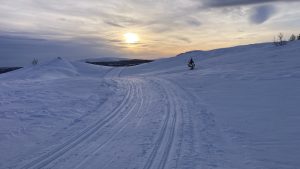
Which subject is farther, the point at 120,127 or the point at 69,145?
the point at 120,127

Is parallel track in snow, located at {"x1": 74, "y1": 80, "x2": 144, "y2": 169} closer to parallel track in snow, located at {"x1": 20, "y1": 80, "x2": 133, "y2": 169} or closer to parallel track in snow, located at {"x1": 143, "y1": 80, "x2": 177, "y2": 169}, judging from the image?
parallel track in snow, located at {"x1": 20, "y1": 80, "x2": 133, "y2": 169}

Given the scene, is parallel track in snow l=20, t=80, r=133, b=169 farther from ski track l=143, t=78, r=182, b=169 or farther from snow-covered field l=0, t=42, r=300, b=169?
ski track l=143, t=78, r=182, b=169

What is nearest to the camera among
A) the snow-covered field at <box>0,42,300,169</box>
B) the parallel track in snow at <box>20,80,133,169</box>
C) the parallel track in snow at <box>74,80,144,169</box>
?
the parallel track in snow at <box>20,80,133,169</box>

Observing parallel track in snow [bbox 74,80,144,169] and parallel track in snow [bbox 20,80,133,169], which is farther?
parallel track in snow [bbox 74,80,144,169]

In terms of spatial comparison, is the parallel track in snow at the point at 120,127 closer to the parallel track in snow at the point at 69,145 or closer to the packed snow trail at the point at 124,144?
the packed snow trail at the point at 124,144

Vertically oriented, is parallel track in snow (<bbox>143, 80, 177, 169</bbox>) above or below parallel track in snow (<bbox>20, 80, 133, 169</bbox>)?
above

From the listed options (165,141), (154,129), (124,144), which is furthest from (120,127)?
(165,141)

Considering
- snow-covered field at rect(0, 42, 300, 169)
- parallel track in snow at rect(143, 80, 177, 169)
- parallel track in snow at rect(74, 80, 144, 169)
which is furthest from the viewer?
parallel track in snow at rect(74, 80, 144, 169)

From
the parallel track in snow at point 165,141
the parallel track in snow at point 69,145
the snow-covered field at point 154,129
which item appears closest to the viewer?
the parallel track in snow at point 165,141

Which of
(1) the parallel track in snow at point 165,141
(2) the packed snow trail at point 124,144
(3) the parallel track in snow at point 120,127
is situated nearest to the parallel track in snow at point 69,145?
(2) the packed snow trail at point 124,144

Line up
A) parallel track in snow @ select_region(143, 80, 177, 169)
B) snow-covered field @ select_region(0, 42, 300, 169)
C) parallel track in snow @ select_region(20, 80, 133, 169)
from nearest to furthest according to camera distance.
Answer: parallel track in snow @ select_region(143, 80, 177, 169) < parallel track in snow @ select_region(20, 80, 133, 169) < snow-covered field @ select_region(0, 42, 300, 169)

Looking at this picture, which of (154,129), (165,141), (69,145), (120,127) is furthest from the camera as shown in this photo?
(120,127)

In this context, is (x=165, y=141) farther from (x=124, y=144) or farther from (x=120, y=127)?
(x=120, y=127)

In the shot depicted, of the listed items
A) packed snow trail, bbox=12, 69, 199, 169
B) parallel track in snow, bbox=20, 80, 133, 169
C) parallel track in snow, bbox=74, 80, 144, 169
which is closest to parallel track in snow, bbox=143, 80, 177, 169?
packed snow trail, bbox=12, 69, 199, 169
